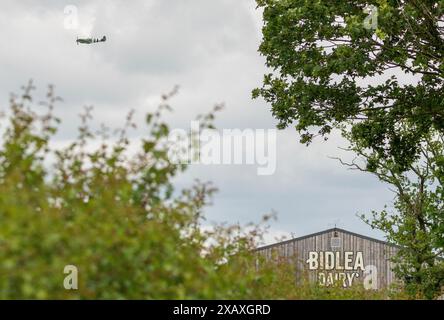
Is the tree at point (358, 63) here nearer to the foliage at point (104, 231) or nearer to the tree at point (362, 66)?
the tree at point (362, 66)

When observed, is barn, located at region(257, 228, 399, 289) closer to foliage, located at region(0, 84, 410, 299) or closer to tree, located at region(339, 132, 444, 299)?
tree, located at region(339, 132, 444, 299)

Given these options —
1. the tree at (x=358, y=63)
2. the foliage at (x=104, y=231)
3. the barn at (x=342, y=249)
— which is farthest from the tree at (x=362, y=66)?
the barn at (x=342, y=249)

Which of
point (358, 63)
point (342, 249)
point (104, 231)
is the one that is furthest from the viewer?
point (342, 249)

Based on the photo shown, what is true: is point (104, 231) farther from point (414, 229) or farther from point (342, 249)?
point (342, 249)

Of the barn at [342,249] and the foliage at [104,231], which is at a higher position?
the barn at [342,249]

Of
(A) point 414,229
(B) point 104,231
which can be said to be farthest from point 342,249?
(B) point 104,231

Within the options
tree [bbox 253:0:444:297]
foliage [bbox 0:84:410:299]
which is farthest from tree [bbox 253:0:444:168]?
foliage [bbox 0:84:410:299]

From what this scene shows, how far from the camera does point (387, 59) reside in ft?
72.2

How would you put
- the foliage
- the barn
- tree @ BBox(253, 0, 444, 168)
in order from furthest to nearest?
the barn
tree @ BBox(253, 0, 444, 168)
the foliage

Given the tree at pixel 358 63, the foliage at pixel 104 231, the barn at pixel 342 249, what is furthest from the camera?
the barn at pixel 342 249

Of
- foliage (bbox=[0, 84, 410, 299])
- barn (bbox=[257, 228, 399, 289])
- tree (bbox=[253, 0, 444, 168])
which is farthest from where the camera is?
barn (bbox=[257, 228, 399, 289])
